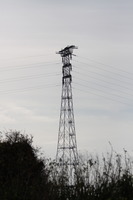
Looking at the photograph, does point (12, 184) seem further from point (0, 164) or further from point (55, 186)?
point (0, 164)

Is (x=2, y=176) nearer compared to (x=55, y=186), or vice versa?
(x=55, y=186)

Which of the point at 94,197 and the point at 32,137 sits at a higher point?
the point at 32,137

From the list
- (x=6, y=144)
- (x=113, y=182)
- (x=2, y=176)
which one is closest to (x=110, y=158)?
(x=113, y=182)

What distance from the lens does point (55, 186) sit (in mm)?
11297

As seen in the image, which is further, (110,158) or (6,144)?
(6,144)

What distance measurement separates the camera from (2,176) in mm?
14898

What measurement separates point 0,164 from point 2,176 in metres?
0.76

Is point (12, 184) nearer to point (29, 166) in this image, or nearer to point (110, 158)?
point (110, 158)

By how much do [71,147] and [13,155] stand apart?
2069cm

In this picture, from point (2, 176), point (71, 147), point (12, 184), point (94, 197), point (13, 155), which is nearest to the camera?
point (94, 197)

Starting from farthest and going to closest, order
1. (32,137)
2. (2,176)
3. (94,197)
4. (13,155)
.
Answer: (32,137), (13,155), (2,176), (94,197)

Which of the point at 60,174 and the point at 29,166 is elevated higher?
the point at 29,166

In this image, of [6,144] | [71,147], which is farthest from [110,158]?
[71,147]

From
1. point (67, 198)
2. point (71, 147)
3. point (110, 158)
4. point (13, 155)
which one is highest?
point (71, 147)
